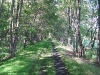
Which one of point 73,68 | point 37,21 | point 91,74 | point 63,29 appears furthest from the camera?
point 63,29

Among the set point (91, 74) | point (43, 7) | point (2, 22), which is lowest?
point (91, 74)

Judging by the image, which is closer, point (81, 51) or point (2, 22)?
point (81, 51)

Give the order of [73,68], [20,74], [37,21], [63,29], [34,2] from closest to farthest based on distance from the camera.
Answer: [20,74] → [73,68] → [34,2] → [37,21] → [63,29]

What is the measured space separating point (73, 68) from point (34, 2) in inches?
1454

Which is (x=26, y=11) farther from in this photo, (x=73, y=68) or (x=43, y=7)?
(x=73, y=68)

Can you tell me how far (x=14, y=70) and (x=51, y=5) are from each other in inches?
1634

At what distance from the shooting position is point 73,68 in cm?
2600

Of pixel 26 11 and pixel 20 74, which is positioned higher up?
pixel 26 11

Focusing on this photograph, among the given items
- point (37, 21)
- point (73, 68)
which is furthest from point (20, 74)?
point (37, 21)

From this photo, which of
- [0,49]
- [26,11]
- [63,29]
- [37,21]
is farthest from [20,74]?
[63,29]

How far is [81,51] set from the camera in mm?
38844

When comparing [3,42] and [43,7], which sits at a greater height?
[43,7]

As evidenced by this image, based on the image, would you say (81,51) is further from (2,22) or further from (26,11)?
(26,11)

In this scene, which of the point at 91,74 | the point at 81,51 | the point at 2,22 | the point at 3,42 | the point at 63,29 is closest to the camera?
the point at 91,74
